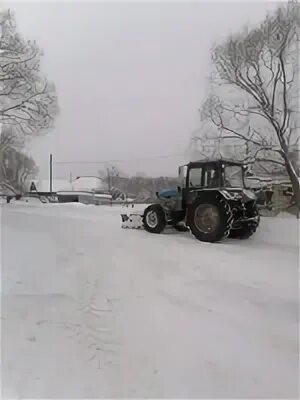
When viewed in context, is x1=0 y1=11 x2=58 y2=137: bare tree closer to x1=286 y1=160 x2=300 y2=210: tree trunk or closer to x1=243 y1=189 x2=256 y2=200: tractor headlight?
x1=243 y1=189 x2=256 y2=200: tractor headlight

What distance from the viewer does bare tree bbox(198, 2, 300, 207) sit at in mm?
3670

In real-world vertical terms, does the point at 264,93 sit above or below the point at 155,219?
above

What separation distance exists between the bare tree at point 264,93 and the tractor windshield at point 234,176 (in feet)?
1.20

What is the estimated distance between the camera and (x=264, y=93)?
13.5 feet

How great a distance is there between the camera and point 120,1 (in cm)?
260

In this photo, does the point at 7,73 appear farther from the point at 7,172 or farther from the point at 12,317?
the point at 12,317

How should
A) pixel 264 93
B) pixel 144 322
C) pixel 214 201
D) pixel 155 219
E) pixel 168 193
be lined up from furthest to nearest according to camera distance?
pixel 264 93 → pixel 155 219 → pixel 168 193 → pixel 214 201 → pixel 144 322

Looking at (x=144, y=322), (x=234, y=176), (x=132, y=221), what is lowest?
(x=144, y=322)

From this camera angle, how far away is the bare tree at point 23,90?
325 centimetres

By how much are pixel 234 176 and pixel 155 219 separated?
36.7 inches

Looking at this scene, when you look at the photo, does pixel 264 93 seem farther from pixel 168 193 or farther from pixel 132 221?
pixel 132 221

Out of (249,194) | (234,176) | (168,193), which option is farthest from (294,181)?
(168,193)

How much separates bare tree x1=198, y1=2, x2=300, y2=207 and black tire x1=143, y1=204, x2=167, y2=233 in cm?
103

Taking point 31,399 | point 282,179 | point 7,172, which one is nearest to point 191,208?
point 282,179
